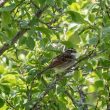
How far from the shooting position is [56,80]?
2.71 meters

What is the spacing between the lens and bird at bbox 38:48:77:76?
2584 mm

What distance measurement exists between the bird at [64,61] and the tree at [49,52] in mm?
38

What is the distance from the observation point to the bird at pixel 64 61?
2.58 metres

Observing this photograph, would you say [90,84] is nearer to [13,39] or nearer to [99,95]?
[99,95]

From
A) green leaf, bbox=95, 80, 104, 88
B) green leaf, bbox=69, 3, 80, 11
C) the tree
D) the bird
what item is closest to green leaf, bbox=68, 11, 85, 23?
the tree

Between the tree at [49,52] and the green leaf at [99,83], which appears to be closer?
the tree at [49,52]

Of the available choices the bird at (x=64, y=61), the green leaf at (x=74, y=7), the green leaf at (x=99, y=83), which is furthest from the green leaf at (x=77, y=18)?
the green leaf at (x=99, y=83)

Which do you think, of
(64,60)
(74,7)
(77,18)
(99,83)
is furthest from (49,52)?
(77,18)

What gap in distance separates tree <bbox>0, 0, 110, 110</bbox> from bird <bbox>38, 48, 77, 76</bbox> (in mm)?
38

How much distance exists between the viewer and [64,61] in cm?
260

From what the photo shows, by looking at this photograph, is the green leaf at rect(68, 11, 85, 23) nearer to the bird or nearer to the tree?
the tree

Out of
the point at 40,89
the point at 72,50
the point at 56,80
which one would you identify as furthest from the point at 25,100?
the point at 72,50

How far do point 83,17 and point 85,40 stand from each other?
37 cm

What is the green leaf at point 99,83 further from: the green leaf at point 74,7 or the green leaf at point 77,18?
the green leaf at point 77,18
